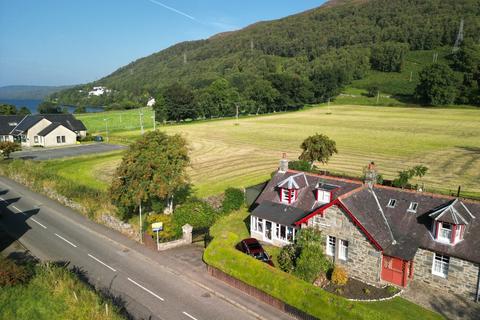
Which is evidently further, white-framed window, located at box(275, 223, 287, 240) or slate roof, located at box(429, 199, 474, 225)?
white-framed window, located at box(275, 223, 287, 240)

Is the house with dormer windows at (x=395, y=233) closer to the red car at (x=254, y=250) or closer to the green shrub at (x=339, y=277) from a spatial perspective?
the green shrub at (x=339, y=277)

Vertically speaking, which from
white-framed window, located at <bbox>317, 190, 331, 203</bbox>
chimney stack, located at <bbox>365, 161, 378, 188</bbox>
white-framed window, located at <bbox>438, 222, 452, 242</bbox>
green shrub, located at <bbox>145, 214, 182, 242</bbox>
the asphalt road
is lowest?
the asphalt road

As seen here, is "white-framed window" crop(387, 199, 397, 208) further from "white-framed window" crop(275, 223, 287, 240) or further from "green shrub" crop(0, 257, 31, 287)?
"green shrub" crop(0, 257, 31, 287)

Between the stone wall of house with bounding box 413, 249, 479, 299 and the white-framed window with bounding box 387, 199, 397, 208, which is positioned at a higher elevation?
the white-framed window with bounding box 387, 199, 397, 208

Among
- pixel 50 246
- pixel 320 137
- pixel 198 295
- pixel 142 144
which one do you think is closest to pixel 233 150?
pixel 320 137

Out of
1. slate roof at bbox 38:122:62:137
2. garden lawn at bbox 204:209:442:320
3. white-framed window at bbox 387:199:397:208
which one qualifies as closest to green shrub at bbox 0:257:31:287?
garden lawn at bbox 204:209:442:320

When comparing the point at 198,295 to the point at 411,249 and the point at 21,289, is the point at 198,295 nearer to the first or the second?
the point at 21,289
